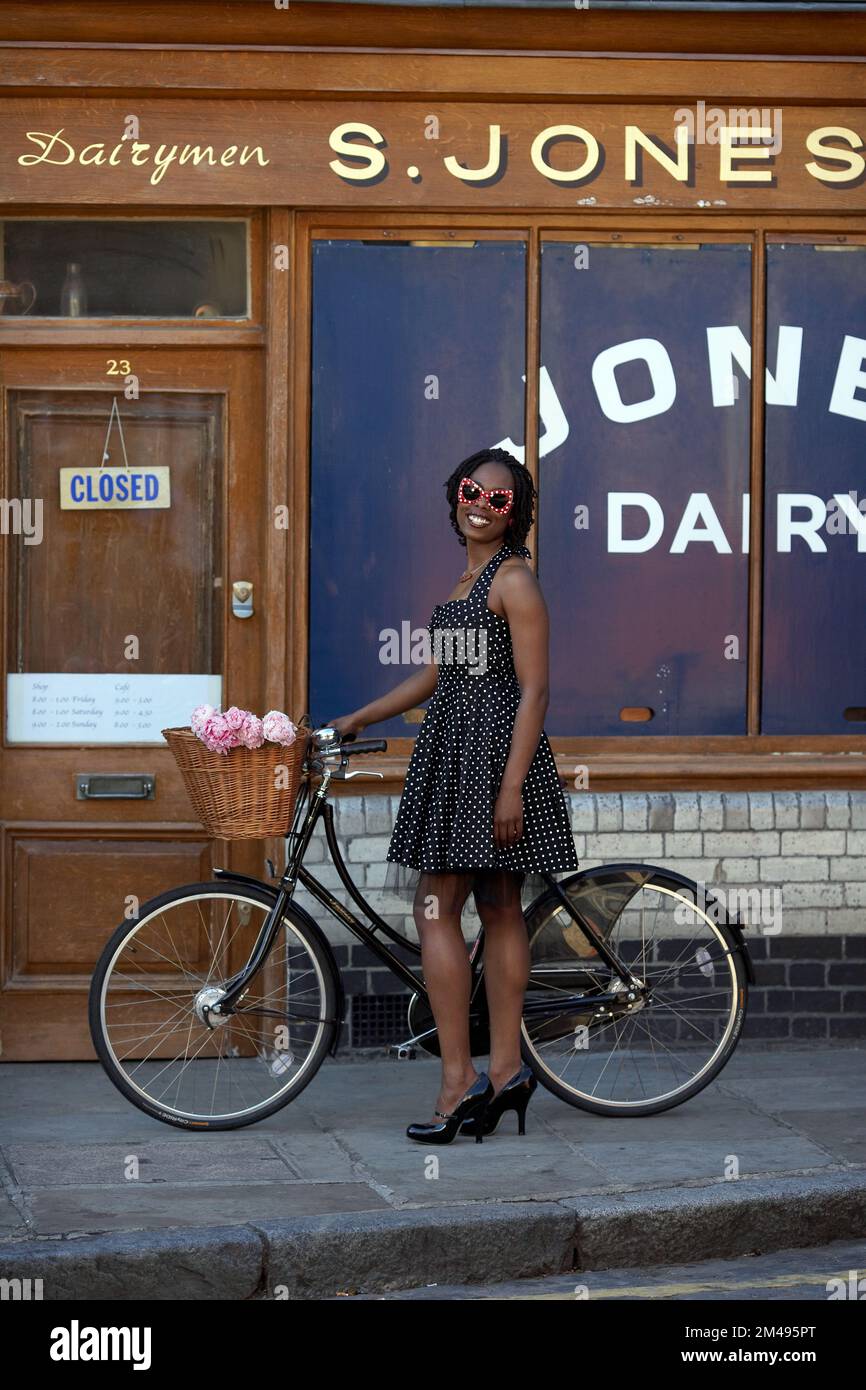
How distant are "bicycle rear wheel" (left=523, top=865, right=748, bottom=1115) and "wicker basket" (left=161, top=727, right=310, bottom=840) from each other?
936mm

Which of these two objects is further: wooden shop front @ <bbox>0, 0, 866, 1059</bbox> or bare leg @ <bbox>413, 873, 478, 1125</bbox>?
wooden shop front @ <bbox>0, 0, 866, 1059</bbox>

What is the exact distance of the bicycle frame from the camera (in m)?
6.06

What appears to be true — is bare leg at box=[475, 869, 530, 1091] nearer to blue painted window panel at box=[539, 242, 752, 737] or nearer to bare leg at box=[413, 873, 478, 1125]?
bare leg at box=[413, 873, 478, 1125]

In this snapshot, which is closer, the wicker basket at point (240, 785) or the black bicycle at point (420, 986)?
the wicker basket at point (240, 785)

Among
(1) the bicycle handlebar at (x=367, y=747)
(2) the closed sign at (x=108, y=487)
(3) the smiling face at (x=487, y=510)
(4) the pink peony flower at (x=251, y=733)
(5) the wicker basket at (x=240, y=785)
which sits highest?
(2) the closed sign at (x=108, y=487)

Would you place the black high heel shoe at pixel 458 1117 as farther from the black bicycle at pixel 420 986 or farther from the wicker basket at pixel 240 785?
the wicker basket at pixel 240 785

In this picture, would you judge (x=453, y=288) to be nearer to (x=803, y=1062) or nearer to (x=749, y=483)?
(x=749, y=483)

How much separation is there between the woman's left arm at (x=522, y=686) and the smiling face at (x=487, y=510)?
16cm

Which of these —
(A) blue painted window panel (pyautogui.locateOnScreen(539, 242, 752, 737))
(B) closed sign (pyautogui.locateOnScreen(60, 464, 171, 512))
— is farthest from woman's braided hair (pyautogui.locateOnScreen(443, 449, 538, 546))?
(B) closed sign (pyautogui.locateOnScreen(60, 464, 171, 512))

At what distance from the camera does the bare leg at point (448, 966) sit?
5965 millimetres

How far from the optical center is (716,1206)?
5.38 m

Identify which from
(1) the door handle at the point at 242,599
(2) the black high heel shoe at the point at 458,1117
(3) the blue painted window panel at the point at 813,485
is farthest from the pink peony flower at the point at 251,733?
(3) the blue painted window panel at the point at 813,485

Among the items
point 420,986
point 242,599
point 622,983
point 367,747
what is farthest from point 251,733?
point 242,599

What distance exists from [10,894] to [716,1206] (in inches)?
127
